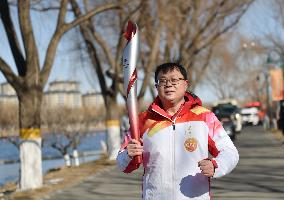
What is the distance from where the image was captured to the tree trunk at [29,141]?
1412 centimetres

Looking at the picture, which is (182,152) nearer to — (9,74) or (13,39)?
(9,74)

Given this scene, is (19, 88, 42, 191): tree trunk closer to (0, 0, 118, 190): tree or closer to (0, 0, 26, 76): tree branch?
(0, 0, 118, 190): tree

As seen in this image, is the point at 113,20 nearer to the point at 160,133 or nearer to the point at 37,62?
the point at 37,62

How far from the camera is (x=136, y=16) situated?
2272 cm

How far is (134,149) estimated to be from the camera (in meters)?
3.88

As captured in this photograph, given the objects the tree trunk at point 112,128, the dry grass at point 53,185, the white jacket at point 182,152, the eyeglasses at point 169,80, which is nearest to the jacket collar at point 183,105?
the white jacket at point 182,152

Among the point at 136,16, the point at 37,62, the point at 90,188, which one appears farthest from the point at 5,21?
the point at 136,16

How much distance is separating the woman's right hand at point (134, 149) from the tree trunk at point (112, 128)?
19.2m

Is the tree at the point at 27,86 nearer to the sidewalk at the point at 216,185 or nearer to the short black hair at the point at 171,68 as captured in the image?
the sidewalk at the point at 216,185

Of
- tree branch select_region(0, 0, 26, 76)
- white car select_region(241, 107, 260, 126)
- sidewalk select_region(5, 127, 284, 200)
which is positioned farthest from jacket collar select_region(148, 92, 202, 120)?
white car select_region(241, 107, 260, 126)

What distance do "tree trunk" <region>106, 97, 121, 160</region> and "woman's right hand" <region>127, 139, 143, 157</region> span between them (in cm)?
1920

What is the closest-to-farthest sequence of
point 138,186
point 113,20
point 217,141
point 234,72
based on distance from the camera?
point 217,141
point 138,186
point 113,20
point 234,72

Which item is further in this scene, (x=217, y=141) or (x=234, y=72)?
(x=234, y=72)

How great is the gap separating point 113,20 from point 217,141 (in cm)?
2206
